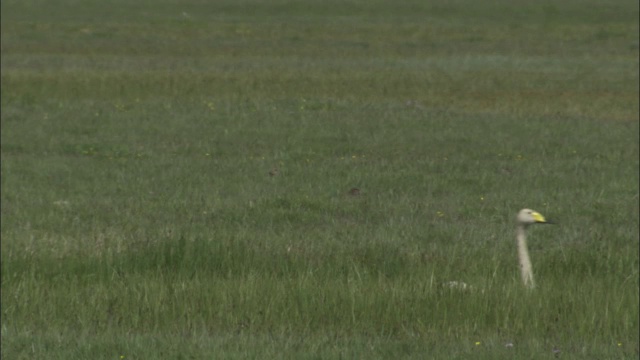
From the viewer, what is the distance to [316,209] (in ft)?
→ 48.6

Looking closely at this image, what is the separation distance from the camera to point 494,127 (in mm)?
23344

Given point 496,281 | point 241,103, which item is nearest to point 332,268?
point 496,281

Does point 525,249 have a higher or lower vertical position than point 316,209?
higher

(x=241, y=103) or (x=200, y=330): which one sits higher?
(x=200, y=330)

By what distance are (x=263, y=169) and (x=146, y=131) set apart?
4.70 metres

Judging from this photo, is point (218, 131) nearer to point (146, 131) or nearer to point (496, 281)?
point (146, 131)

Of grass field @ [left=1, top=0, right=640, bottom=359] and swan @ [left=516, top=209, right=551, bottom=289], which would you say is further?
swan @ [left=516, top=209, right=551, bottom=289]

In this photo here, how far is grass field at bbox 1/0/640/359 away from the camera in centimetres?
859

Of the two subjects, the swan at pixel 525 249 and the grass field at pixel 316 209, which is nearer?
the grass field at pixel 316 209

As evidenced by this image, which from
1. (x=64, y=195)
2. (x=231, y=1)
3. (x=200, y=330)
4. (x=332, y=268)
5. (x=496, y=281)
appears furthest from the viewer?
(x=231, y=1)

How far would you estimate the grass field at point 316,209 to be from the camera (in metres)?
8.59

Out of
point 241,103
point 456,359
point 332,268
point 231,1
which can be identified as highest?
point 456,359

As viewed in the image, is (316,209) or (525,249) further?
(316,209)

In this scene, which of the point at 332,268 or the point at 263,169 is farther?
the point at 263,169
